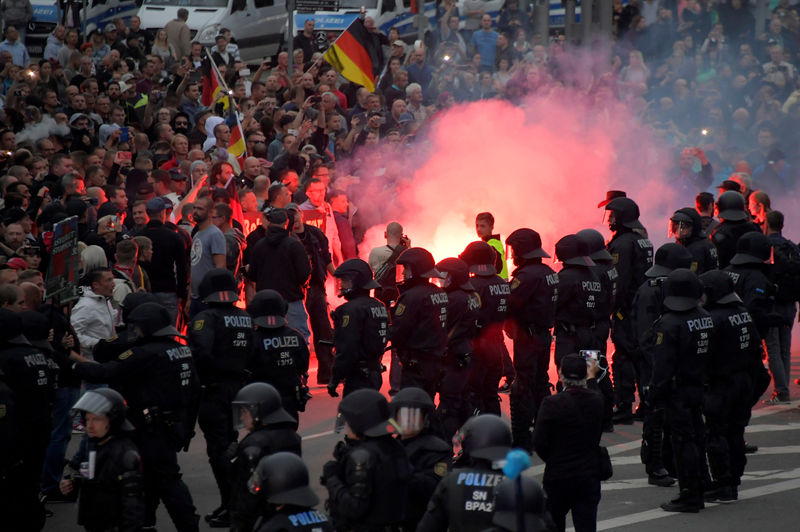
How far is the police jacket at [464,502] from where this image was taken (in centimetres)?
681

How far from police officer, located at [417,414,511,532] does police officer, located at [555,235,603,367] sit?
5298mm

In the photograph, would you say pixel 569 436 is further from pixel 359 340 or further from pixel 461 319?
pixel 461 319

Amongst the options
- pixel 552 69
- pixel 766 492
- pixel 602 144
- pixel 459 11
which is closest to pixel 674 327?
pixel 766 492

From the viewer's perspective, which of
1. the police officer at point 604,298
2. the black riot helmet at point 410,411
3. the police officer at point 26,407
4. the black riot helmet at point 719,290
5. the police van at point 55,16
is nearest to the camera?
the black riot helmet at point 410,411

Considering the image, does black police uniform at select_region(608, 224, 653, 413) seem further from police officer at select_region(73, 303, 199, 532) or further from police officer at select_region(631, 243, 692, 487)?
police officer at select_region(73, 303, 199, 532)

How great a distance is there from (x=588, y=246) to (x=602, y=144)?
883cm

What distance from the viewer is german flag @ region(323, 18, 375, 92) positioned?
19938 millimetres

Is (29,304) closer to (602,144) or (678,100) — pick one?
(602,144)

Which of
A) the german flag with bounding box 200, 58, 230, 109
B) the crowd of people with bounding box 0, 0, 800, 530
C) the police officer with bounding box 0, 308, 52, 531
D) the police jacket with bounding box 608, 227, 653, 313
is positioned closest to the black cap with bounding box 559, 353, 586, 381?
the crowd of people with bounding box 0, 0, 800, 530

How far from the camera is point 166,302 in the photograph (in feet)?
44.5

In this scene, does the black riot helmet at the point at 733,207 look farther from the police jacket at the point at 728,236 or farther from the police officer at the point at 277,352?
the police officer at the point at 277,352

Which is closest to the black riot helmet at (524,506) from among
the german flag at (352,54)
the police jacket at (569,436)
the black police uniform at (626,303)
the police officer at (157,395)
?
the police jacket at (569,436)

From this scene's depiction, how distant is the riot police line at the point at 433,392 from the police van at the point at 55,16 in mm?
14698

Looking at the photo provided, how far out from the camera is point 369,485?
7227 millimetres
